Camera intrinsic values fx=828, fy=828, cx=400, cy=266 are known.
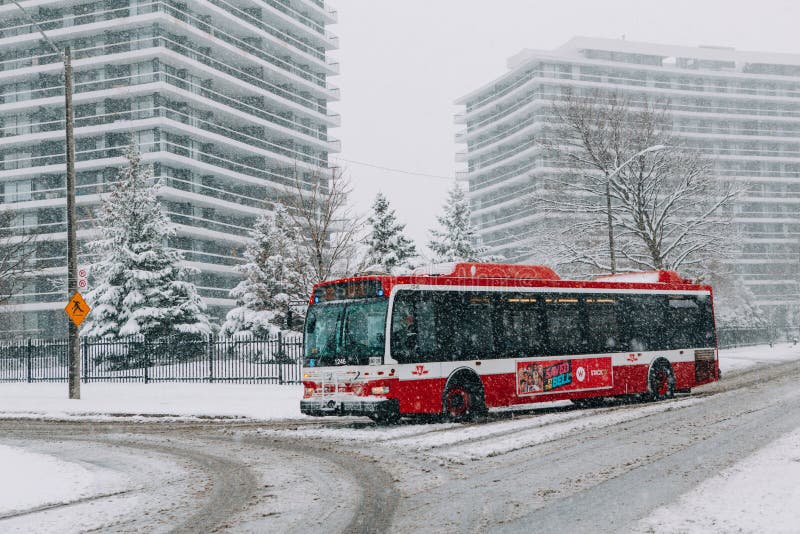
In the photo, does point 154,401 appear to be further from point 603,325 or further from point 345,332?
point 603,325

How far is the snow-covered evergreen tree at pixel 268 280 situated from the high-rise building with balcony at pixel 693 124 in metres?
55.6

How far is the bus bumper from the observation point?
13781mm

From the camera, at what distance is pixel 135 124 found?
60.4 metres

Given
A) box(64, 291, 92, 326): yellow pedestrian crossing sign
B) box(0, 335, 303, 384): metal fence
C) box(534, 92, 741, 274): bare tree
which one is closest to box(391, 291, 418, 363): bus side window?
box(64, 291, 92, 326): yellow pedestrian crossing sign

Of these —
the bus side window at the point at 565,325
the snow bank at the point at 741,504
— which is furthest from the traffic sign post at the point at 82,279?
the snow bank at the point at 741,504

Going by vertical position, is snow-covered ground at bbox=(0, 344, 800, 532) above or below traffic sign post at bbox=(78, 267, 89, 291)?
below

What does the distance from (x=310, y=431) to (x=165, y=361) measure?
620 inches

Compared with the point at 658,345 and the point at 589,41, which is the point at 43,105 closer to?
the point at 658,345

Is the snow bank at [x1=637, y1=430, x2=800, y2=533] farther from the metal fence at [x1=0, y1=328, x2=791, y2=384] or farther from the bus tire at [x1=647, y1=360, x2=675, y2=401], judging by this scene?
the metal fence at [x1=0, y1=328, x2=791, y2=384]

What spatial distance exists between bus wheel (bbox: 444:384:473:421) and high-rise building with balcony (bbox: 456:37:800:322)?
81.0 m

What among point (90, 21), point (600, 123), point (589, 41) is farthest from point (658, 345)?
point (589, 41)

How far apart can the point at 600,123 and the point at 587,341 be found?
1918cm

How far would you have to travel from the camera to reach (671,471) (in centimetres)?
916

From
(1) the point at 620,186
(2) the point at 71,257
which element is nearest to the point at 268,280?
(1) the point at 620,186
